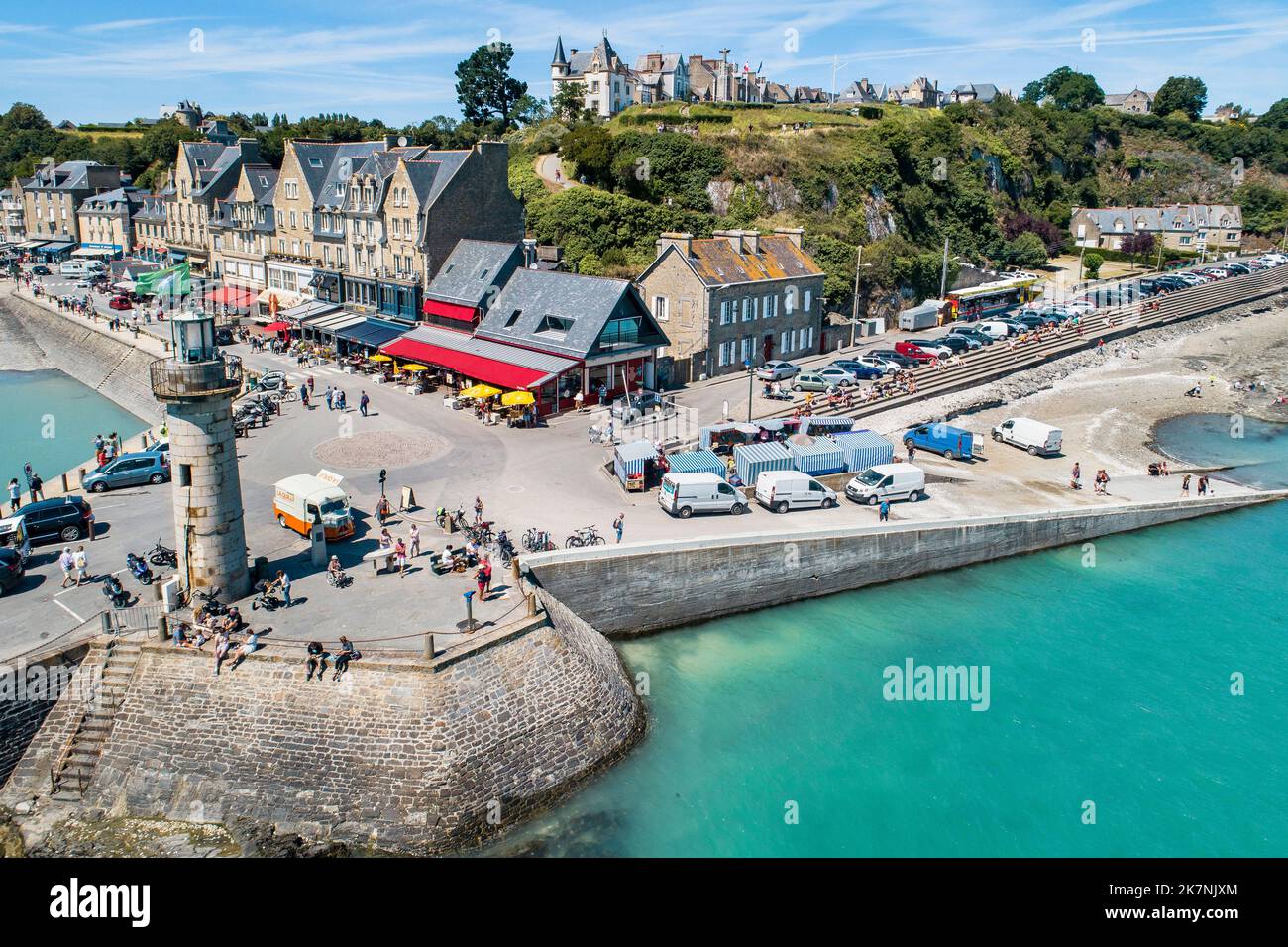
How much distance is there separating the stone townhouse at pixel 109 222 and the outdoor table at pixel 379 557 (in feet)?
255

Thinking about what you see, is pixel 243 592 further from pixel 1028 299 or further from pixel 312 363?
pixel 1028 299

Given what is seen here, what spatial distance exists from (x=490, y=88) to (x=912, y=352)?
Answer: 71863mm

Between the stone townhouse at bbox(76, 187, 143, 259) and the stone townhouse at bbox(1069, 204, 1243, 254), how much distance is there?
94865mm

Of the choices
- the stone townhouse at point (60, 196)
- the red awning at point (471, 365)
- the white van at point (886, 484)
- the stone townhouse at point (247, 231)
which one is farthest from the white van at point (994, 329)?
the stone townhouse at point (60, 196)

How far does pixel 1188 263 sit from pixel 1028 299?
28713 mm

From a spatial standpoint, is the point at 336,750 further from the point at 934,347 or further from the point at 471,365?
the point at 934,347

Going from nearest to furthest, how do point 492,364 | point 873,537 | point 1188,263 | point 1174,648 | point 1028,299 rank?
1. point 1174,648
2. point 873,537
3. point 492,364
4. point 1028,299
5. point 1188,263

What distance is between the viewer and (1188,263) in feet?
297

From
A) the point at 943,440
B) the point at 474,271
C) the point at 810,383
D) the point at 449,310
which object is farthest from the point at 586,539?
the point at 474,271

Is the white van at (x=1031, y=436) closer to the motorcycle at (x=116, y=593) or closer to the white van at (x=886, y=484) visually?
the white van at (x=886, y=484)

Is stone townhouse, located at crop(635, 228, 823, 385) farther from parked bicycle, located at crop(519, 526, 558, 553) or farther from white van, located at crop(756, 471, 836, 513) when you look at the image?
parked bicycle, located at crop(519, 526, 558, 553)
